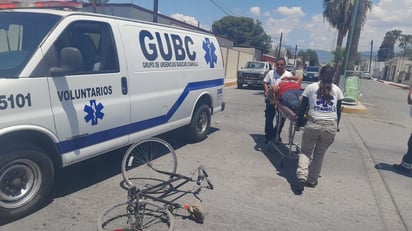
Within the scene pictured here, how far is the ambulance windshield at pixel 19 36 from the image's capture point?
11.5 feet

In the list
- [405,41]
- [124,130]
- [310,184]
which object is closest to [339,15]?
[310,184]

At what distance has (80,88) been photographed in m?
4.01

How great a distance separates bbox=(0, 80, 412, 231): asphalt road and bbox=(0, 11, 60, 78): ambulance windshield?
1678 mm

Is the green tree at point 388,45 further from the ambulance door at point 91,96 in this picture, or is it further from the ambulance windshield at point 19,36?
the ambulance windshield at point 19,36

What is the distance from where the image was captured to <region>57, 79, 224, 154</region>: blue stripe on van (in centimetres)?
399

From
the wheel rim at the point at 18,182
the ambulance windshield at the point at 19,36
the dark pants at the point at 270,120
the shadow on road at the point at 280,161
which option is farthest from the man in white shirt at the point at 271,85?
the wheel rim at the point at 18,182

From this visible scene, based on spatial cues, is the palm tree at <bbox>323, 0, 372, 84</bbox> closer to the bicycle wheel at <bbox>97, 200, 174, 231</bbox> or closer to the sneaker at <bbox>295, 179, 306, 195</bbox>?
the sneaker at <bbox>295, 179, 306, 195</bbox>

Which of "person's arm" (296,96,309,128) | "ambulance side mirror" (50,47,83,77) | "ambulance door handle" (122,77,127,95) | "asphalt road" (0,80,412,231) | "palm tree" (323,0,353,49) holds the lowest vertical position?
"asphalt road" (0,80,412,231)

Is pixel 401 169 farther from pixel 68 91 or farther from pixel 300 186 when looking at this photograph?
pixel 68 91

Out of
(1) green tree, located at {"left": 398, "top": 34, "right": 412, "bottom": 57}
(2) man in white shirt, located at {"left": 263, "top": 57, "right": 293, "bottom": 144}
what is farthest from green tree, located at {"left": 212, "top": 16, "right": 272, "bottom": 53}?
(2) man in white shirt, located at {"left": 263, "top": 57, "right": 293, "bottom": 144}

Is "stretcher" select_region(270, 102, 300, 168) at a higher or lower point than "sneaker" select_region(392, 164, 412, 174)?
higher

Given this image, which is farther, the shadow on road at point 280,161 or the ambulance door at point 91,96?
the shadow on road at point 280,161

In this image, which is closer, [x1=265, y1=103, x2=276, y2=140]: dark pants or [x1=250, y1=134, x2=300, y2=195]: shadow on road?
[x1=250, y1=134, x2=300, y2=195]: shadow on road

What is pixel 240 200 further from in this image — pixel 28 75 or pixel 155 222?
pixel 28 75
